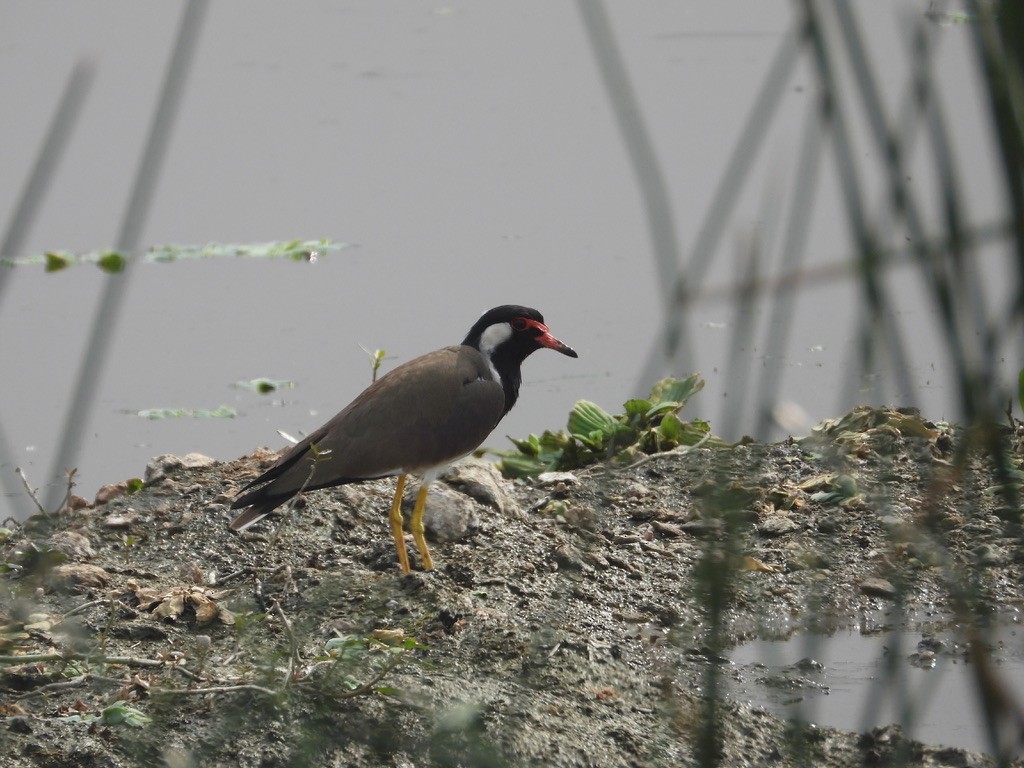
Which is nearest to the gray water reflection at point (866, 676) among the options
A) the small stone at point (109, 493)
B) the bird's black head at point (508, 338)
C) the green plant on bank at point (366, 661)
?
the green plant on bank at point (366, 661)

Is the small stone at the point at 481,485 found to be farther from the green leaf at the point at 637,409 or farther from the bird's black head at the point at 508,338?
the green leaf at the point at 637,409

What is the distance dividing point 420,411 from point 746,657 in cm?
156

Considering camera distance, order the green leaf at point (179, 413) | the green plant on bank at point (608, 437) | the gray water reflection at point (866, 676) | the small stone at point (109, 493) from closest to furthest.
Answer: the gray water reflection at point (866, 676) → the small stone at point (109, 493) → the green plant on bank at point (608, 437) → the green leaf at point (179, 413)

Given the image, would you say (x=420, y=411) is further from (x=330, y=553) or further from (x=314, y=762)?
(x=314, y=762)

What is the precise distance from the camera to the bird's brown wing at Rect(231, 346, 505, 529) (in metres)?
4.62

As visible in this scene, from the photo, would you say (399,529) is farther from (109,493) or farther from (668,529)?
(109,493)

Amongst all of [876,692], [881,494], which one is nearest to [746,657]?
[876,692]

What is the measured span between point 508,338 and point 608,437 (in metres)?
0.67

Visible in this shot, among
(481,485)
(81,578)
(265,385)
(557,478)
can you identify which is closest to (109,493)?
(81,578)

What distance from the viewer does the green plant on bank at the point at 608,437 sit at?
225 inches

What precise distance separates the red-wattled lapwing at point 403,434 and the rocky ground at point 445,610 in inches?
6.4

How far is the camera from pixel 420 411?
16.2 feet

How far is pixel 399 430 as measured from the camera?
15.8ft

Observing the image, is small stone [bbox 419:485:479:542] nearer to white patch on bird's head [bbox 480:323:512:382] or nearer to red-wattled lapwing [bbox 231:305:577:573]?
red-wattled lapwing [bbox 231:305:577:573]
